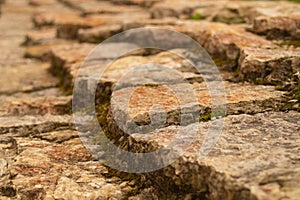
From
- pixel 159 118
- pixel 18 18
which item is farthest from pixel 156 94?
pixel 18 18

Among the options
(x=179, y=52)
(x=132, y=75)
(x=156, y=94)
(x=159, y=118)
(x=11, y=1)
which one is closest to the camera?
(x=159, y=118)

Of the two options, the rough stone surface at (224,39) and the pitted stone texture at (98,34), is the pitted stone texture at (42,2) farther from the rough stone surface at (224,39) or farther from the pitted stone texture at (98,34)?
the rough stone surface at (224,39)

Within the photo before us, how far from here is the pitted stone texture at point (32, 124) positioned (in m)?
3.07

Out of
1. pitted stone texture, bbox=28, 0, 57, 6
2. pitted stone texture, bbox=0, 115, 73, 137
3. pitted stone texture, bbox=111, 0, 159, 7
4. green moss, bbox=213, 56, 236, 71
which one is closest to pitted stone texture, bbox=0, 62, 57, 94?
pitted stone texture, bbox=0, 115, 73, 137

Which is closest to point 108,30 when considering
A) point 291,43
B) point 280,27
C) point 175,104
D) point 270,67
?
point 280,27

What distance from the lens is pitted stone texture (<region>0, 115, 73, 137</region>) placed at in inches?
121

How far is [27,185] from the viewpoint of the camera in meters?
2.33

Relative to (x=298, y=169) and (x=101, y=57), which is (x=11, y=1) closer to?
(x=101, y=57)

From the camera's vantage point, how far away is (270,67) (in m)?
3.07

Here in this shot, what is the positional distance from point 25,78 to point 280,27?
2.40 metres

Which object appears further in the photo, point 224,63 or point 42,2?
point 42,2

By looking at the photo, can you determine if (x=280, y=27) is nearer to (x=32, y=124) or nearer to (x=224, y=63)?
(x=224, y=63)

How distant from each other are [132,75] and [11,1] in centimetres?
768

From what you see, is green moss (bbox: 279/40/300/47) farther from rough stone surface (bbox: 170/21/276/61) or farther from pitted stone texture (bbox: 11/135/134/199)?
pitted stone texture (bbox: 11/135/134/199)
